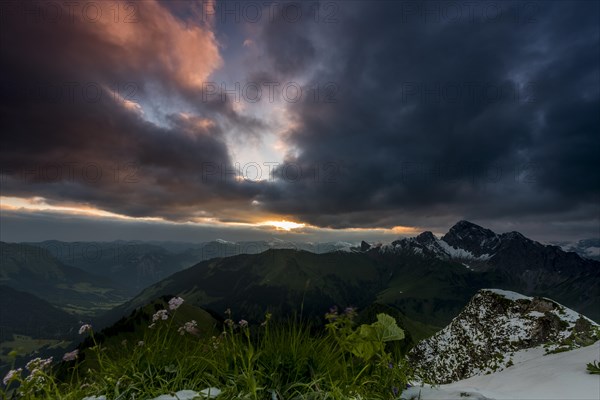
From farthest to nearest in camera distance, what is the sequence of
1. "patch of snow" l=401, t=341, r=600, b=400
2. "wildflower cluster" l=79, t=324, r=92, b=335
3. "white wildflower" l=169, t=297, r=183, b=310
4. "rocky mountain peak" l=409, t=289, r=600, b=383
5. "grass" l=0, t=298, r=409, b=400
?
"rocky mountain peak" l=409, t=289, r=600, b=383 < "patch of snow" l=401, t=341, r=600, b=400 < "wildflower cluster" l=79, t=324, r=92, b=335 < "white wildflower" l=169, t=297, r=183, b=310 < "grass" l=0, t=298, r=409, b=400

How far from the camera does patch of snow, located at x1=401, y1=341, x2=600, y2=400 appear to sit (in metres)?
5.45

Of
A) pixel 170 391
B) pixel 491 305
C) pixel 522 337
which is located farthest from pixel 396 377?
pixel 491 305

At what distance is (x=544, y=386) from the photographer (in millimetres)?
6828

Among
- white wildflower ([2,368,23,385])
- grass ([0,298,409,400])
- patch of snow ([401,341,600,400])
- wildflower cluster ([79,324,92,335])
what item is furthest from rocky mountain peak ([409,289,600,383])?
white wildflower ([2,368,23,385])

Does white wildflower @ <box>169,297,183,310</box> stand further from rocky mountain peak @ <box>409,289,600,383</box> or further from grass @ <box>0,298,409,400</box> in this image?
rocky mountain peak @ <box>409,289,600,383</box>

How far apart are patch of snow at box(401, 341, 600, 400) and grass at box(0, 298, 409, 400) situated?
831 millimetres

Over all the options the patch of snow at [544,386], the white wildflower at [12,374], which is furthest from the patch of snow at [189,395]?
the patch of snow at [544,386]

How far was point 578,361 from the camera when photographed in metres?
7.91

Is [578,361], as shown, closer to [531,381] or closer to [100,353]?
[531,381]

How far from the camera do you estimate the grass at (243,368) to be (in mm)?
4297

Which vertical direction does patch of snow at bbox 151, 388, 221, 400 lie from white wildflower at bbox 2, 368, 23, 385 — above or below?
below

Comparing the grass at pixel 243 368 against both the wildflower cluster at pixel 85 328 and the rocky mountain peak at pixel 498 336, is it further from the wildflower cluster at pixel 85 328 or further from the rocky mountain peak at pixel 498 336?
the rocky mountain peak at pixel 498 336

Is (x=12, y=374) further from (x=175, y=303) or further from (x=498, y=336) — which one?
(x=498, y=336)

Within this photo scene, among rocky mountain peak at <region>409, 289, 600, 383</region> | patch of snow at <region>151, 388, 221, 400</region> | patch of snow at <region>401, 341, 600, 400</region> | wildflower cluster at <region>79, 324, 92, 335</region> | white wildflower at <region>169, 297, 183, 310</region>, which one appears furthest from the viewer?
rocky mountain peak at <region>409, 289, 600, 383</region>
